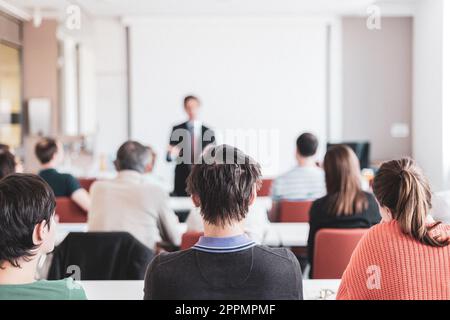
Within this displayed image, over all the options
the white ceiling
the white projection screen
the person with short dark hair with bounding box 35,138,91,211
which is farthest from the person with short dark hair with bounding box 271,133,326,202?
the white projection screen

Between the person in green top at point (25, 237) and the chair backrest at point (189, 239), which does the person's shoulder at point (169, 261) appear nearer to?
the person in green top at point (25, 237)

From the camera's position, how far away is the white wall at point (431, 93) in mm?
5961

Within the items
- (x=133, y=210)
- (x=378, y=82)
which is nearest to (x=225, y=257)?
(x=133, y=210)

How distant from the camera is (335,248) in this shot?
2600mm

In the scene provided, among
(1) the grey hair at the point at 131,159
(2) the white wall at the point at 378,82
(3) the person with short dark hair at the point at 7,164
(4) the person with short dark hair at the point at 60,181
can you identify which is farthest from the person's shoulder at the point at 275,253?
(2) the white wall at the point at 378,82

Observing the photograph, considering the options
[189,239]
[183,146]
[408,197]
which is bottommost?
[189,239]

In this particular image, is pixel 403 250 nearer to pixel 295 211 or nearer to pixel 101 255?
pixel 101 255

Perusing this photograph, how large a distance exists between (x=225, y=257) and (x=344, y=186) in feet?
5.57

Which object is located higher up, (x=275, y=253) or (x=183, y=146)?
(x=183, y=146)

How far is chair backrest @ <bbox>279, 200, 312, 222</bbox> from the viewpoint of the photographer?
3.81m

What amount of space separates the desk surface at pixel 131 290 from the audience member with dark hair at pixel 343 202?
719 mm

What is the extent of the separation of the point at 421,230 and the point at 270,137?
616 centimetres
